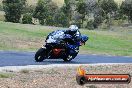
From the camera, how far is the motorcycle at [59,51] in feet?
65.0

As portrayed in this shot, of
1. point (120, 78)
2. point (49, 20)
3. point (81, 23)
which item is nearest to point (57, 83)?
point (120, 78)

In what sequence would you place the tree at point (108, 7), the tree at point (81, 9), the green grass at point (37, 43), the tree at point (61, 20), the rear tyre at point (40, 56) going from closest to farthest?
the rear tyre at point (40, 56), the green grass at point (37, 43), the tree at point (61, 20), the tree at point (81, 9), the tree at point (108, 7)

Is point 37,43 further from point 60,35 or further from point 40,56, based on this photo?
point 40,56

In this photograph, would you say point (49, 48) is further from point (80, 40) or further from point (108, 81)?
point (108, 81)

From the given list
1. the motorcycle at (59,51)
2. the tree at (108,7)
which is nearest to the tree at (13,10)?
the tree at (108,7)

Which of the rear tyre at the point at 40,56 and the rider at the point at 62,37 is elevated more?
the rider at the point at 62,37

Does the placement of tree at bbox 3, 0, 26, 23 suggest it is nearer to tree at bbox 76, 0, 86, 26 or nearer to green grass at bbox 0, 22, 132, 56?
tree at bbox 76, 0, 86, 26

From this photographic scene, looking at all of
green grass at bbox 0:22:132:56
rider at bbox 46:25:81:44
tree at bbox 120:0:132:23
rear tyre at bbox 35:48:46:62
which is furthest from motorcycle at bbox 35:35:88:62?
Result: tree at bbox 120:0:132:23

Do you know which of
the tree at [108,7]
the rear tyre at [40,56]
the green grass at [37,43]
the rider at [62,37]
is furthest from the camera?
the tree at [108,7]

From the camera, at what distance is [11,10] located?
83.3 m

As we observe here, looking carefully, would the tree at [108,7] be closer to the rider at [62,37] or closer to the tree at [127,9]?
the tree at [127,9]

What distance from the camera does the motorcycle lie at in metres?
19.8

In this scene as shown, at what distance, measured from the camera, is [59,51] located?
20.5m

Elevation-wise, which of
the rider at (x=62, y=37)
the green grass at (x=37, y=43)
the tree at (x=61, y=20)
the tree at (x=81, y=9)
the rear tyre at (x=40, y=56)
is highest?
the rider at (x=62, y=37)
